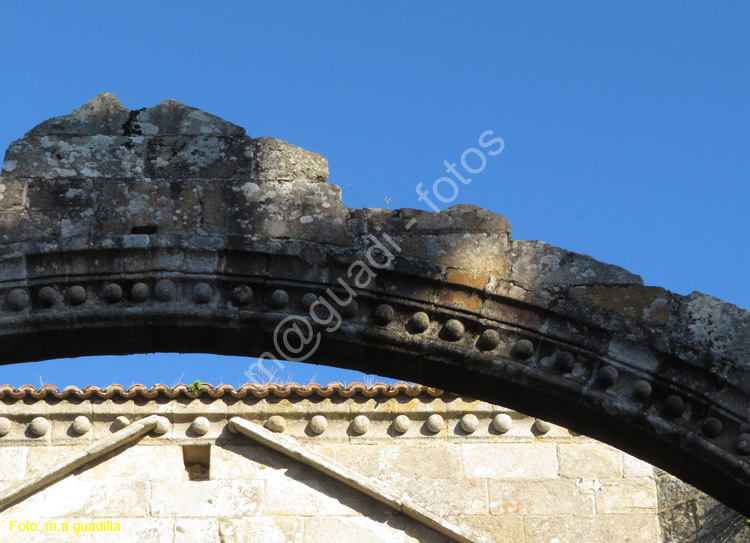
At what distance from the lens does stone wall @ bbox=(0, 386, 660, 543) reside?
895cm

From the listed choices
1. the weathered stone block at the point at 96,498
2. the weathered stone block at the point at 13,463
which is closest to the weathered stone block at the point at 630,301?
the weathered stone block at the point at 96,498

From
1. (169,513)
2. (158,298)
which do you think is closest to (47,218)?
(158,298)

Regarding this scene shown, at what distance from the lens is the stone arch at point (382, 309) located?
3.91 meters

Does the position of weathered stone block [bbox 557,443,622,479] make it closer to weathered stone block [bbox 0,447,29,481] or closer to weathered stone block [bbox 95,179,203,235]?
weathered stone block [bbox 0,447,29,481]

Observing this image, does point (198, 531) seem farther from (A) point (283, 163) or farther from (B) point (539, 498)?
(A) point (283, 163)

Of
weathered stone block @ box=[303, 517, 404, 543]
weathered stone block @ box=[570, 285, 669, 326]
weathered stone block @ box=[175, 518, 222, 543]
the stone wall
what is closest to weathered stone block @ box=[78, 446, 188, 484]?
the stone wall

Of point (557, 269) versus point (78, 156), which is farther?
point (78, 156)

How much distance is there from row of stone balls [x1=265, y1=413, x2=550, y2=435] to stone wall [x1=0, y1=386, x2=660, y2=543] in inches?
0.4

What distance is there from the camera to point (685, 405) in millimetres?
3932

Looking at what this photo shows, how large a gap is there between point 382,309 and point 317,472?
17.4 feet

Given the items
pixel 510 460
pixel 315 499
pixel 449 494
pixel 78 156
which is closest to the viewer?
pixel 78 156

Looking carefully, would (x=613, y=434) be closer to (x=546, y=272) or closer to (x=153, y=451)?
(x=546, y=272)

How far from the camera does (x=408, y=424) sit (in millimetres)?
9352

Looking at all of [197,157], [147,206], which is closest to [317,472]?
[197,157]
